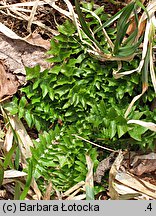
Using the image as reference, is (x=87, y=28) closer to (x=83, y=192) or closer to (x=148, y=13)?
(x=148, y=13)

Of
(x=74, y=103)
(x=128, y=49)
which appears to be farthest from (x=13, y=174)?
(x=128, y=49)

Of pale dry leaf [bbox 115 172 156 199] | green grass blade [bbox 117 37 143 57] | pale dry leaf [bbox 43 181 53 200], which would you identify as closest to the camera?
green grass blade [bbox 117 37 143 57]

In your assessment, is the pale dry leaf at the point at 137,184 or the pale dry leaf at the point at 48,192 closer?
the pale dry leaf at the point at 48,192

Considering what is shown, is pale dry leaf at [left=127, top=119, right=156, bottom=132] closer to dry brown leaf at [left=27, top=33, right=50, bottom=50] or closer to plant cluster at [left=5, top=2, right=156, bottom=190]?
plant cluster at [left=5, top=2, right=156, bottom=190]

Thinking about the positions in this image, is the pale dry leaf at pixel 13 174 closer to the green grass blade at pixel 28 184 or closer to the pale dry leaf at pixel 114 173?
the green grass blade at pixel 28 184

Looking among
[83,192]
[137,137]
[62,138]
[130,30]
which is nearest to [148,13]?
[130,30]

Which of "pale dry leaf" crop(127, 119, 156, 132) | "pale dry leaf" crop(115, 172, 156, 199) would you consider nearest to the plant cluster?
"pale dry leaf" crop(127, 119, 156, 132)

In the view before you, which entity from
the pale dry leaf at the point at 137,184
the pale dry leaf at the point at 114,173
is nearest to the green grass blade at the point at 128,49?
the pale dry leaf at the point at 114,173

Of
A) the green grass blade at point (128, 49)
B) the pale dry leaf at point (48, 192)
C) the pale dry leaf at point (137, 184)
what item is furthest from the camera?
the pale dry leaf at point (137, 184)

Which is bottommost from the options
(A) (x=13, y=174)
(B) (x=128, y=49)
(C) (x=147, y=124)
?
(A) (x=13, y=174)

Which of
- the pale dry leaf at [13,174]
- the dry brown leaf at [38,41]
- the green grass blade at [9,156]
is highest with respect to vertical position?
the dry brown leaf at [38,41]

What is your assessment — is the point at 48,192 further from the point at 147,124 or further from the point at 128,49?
the point at 128,49
